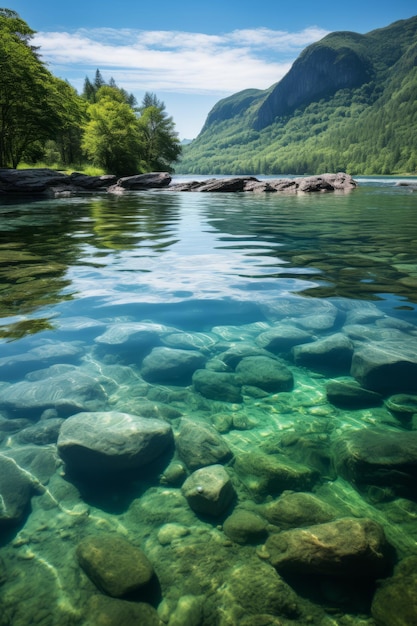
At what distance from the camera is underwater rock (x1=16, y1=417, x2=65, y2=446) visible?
362 centimetres

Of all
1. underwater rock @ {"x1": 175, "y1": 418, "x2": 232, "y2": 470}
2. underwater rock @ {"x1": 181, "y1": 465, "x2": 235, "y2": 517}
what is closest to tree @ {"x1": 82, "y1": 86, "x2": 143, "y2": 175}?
underwater rock @ {"x1": 175, "y1": 418, "x2": 232, "y2": 470}

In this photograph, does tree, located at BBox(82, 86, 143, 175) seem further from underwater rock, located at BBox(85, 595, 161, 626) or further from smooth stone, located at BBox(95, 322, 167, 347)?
underwater rock, located at BBox(85, 595, 161, 626)

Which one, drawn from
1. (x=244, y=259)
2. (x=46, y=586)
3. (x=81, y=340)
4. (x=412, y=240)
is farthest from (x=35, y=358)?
(x=412, y=240)

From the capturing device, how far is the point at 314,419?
396 centimetres

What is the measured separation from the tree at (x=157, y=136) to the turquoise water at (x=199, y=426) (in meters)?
71.4

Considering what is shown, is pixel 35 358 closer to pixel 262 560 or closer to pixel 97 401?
pixel 97 401

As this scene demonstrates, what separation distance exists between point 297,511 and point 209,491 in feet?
2.21

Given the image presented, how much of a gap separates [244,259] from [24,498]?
859 centimetres

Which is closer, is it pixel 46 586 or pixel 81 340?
pixel 46 586

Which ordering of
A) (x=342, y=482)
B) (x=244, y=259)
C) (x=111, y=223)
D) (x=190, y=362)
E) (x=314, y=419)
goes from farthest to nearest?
(x=111, y=223) < (x=244, y=259) < (x=190, y=362) < (x=314, y=419) < (x=342, y=482)

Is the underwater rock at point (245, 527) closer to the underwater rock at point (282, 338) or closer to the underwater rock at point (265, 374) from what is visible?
the underwater rock at point (265, 374)

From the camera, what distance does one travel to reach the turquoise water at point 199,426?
2.31m

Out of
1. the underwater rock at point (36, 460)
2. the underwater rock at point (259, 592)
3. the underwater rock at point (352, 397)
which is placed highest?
the underwater rock at point (352, 397)

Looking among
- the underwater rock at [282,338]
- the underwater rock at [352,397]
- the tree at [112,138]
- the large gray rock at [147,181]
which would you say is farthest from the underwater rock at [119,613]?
the tree at [112,138]
